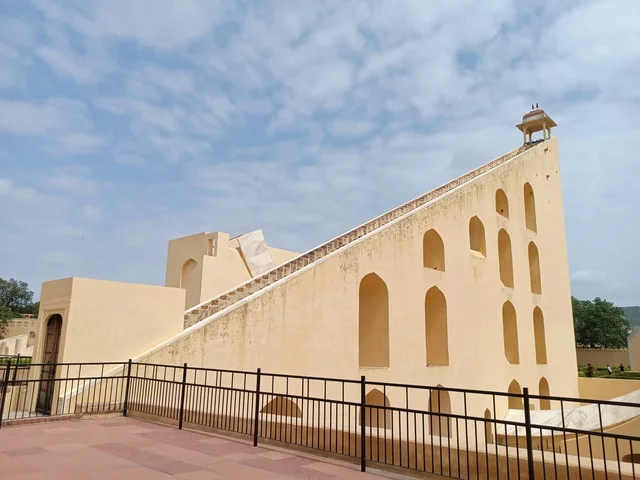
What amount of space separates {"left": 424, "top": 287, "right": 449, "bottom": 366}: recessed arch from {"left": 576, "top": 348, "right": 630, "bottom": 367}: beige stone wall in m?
30.5

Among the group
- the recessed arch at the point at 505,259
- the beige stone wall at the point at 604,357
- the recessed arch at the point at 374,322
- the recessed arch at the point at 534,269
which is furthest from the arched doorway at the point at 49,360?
the beige stone wall at the point at 604,357

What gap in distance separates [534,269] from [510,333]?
13.7 ft

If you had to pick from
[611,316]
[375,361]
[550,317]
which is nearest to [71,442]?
[375,361]

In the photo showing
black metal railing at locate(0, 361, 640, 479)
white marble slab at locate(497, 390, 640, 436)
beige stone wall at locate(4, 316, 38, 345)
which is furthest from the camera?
beige stone wall at locate(4, 316, 38, 345)

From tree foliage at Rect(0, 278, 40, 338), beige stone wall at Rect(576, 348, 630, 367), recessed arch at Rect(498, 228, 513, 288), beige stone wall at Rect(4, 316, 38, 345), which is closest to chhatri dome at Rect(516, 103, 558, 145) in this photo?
recessed arch at Rect(498, 228, 513, 288)

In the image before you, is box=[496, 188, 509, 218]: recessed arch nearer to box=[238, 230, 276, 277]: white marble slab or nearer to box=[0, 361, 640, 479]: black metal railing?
box=[0, 361, 640, 479]: black metal railing

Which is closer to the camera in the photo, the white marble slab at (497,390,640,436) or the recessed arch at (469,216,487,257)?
the white marble slab at (497,390,640,436)

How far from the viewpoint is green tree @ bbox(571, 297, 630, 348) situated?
157 ft

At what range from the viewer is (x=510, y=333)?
18938 millimetres

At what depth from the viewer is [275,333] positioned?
33.7 feet

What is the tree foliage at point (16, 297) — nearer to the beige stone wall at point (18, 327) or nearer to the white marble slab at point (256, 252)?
the beige stone wall at point (18, 327)

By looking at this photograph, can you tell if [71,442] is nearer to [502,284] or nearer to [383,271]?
[383,271]

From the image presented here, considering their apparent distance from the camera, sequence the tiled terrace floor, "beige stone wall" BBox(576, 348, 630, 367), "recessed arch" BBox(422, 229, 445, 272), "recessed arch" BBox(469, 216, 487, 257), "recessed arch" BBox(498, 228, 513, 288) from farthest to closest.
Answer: "beige stone wall" BBox(576, 348, 630, 367) → "recessed arch" BBox(498, 228, 513, 288) → "recessed arch" BBox(469, 216, 487, 257) → "recessed arch" BBox(422, 229, 445, 272) → the tiled terrace floor

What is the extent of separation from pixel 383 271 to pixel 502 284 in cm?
723
